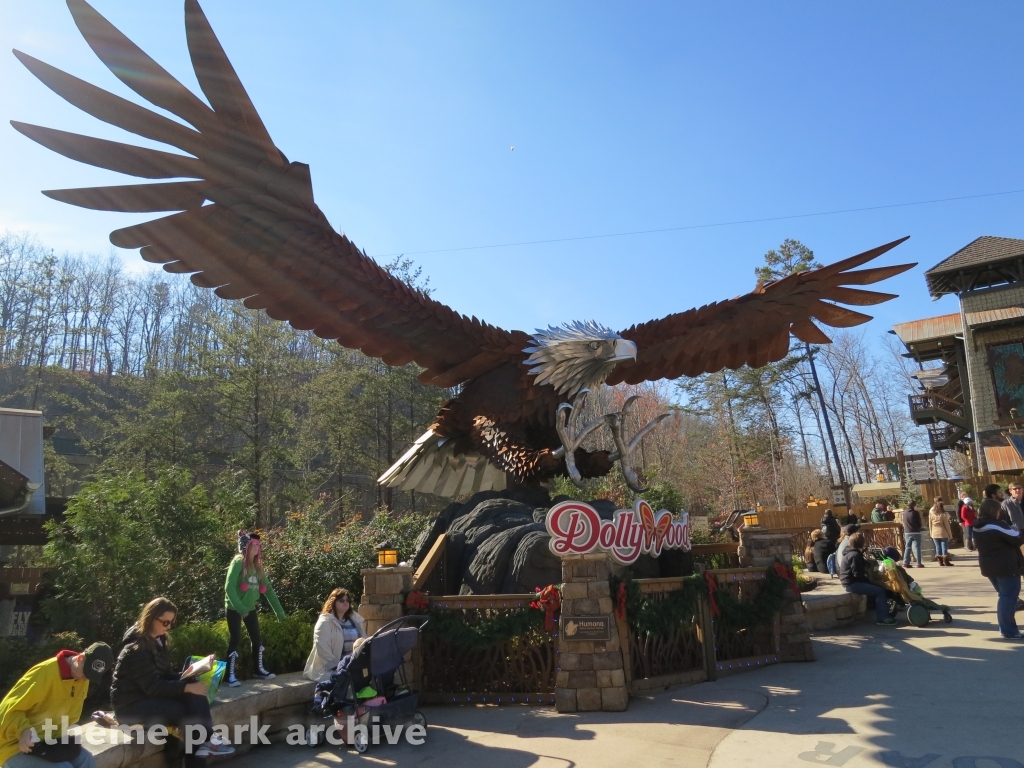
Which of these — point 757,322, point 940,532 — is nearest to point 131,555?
point 757,322

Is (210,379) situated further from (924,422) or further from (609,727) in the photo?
(924,422)

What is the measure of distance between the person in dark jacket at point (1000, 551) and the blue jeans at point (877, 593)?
Result: 2.32 m

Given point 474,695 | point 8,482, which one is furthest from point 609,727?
point 8,482

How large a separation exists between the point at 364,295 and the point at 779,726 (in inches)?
222

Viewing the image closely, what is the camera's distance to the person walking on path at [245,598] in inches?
237

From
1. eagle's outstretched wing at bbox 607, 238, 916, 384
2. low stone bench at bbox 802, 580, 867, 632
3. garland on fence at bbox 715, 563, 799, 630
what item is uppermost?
eagle's outstretched wing at bbox 607, 238, 916, 384

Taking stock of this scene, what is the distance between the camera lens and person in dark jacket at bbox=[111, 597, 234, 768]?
14.1 feet

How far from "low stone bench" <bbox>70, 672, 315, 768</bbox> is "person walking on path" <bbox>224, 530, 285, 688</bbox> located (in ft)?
0.68

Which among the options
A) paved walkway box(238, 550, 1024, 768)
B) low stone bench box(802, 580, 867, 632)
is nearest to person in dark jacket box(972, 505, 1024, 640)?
paved walkway box(238, 550, 1024, 768)

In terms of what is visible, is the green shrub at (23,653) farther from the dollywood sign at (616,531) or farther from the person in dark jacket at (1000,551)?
the person in dark jacket at (1000,551)

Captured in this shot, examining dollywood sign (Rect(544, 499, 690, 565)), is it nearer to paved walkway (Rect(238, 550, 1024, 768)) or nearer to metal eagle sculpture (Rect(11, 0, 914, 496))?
metal eagle sculpture (Rect(11, 0, 914, 496))

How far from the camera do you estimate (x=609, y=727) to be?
5352 millimetres

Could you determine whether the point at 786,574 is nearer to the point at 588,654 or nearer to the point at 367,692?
the point at 588,654

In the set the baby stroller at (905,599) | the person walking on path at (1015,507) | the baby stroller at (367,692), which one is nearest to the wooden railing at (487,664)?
the baby stroller at (367,692)
